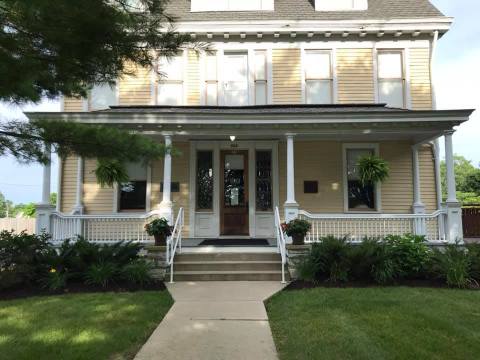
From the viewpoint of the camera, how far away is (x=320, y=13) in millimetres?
10312

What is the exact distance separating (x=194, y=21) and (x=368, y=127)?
5799mm

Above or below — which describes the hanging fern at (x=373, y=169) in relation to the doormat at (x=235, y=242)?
above

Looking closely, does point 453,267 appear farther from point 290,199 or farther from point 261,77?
point 261,77

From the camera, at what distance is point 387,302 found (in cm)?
489

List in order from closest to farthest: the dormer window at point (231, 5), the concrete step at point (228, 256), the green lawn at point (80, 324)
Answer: the green lawn at point (80, 324)
the concrete step at point (228, 256)
the dormer window at point (231, 5)

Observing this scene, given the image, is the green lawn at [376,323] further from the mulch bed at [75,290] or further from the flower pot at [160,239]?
the flower pot at [160,239]

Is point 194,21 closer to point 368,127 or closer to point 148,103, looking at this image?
point 148,103

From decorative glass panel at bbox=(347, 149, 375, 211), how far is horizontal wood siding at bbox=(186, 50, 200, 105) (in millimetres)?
4658

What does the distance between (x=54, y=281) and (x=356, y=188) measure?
24.8 ft

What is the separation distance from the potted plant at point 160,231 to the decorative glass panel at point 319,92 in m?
5.63

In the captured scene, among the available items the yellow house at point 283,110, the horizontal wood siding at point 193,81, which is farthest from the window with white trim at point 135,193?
the horizontal wood siding at point 193,81

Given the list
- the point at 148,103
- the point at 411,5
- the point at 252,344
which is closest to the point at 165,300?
the point at 252,344

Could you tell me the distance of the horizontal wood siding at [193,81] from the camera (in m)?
9.86

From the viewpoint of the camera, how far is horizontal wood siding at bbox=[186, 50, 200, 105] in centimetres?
986
